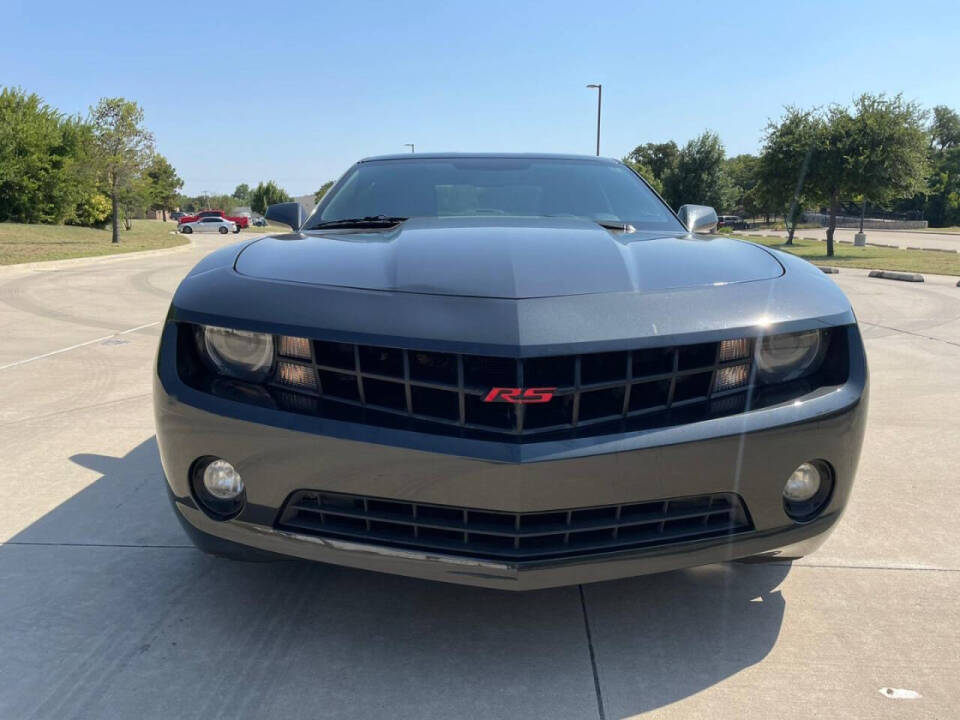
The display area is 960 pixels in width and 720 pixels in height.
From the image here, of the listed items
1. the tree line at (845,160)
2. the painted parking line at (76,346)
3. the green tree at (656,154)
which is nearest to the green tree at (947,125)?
the green tree at (656,154)

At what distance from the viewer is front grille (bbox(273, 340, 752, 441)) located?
75.8 inches

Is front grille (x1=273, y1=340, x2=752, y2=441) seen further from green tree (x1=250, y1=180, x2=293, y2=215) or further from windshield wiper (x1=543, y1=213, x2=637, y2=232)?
green tree (x1=250, y1=180, x2=293, y2=215)

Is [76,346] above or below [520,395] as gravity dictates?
below

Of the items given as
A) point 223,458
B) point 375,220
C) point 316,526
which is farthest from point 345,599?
point 375,220

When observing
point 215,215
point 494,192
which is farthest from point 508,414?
point 215,215

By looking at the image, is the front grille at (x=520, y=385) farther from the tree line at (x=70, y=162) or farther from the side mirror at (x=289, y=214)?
the tree line at (x=70, y=162)

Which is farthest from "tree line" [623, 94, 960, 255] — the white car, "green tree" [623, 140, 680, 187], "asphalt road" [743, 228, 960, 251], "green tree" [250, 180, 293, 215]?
"green tree" [250, 180, 293, 215]

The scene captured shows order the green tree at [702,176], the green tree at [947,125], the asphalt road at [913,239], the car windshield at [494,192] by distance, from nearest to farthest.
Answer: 1. the car windshield at [494,192]
2. the asphalt road at [913,239]
3. the green tree at [702,176]
4. the green tree at [947,125]

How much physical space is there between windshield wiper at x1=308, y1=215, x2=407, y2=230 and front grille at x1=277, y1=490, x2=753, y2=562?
1.36m

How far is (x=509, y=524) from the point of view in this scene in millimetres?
1958

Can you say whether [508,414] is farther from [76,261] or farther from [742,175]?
[742,175]

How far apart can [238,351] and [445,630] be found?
102 centimetres

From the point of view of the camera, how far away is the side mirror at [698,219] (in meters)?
3.46

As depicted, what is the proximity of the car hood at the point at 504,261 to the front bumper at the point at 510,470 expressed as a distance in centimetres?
41
